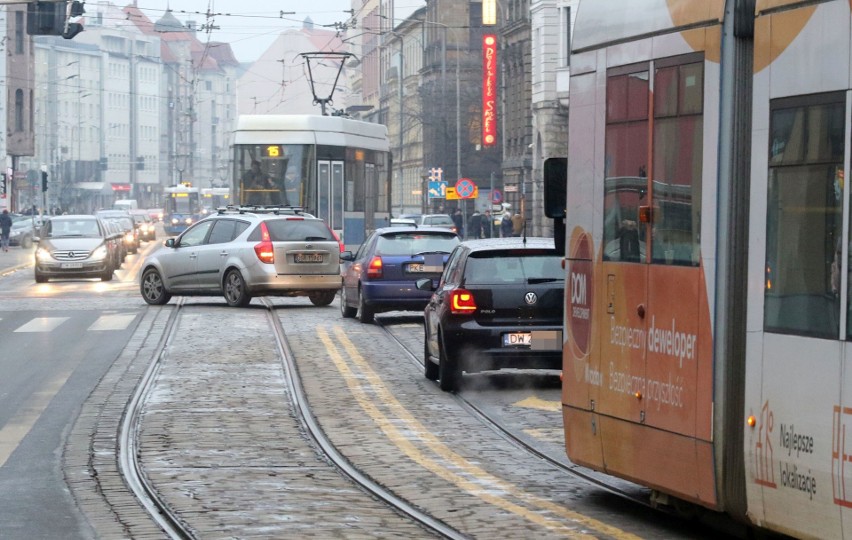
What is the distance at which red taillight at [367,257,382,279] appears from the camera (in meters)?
24.8

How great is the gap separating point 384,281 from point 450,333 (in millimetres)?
9257

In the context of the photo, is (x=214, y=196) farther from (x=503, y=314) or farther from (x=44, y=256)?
(x=503, y=314)

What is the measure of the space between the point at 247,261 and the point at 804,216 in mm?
22290

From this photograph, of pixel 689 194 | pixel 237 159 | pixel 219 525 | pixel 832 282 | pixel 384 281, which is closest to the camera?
pixel 832 282

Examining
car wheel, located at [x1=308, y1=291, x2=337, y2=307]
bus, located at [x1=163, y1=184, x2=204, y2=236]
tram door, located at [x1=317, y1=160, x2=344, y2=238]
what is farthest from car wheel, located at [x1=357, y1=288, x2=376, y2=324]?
bus, located at [x1=163, y1=184, x2=204, y2=236]

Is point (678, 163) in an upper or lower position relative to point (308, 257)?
upper

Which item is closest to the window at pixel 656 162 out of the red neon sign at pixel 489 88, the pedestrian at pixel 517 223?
the pedestrian at pixel 517 223

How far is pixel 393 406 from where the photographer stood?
14.7 metres

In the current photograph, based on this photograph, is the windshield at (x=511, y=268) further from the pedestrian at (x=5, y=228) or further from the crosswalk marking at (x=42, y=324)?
the pedestrian at (x=5, y=228)

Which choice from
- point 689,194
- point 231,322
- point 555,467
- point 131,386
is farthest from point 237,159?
point 689,194

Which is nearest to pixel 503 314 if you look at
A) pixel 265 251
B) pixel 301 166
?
pixel 265 251

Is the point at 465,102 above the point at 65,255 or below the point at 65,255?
above

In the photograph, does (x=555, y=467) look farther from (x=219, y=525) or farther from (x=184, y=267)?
(x=184, y=267)

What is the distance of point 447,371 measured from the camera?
1573cm
